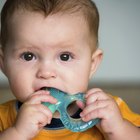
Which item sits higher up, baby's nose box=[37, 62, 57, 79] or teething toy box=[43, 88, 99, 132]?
baby's nose box=[37, 62, 57, 79]

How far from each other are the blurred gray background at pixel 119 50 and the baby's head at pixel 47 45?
68 centimetres

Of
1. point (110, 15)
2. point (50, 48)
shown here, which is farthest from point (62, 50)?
point (110, 15)

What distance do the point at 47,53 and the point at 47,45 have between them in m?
0.02

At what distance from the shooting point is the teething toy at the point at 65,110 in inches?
29.6

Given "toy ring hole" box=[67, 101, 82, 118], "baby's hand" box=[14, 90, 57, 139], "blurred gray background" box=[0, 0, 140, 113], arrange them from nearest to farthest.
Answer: "baby's hand" box=[14, 90, 57, 139]
"toy ring hole" box=[67, 101, 82, 118]
"blurred gray background" box=[0, 0, 140, 113]

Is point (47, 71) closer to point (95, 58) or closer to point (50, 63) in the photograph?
point (50, 63)

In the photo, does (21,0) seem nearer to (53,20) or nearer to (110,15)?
(53,20)

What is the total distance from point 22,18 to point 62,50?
0.11 metres

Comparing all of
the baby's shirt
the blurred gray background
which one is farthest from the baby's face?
the blurred gray background

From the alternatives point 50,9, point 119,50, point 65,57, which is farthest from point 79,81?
point 119,50

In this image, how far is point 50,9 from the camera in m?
0.79

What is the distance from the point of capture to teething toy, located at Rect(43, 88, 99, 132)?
752 millimetres

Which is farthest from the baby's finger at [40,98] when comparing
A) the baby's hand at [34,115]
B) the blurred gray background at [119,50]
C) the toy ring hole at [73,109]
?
the blurred gray background at [119,50]

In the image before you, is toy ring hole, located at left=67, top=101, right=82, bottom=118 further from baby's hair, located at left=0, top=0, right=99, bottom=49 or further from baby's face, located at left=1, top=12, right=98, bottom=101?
baby's hair, located at left=0, top=0, right=99, bottom=49
